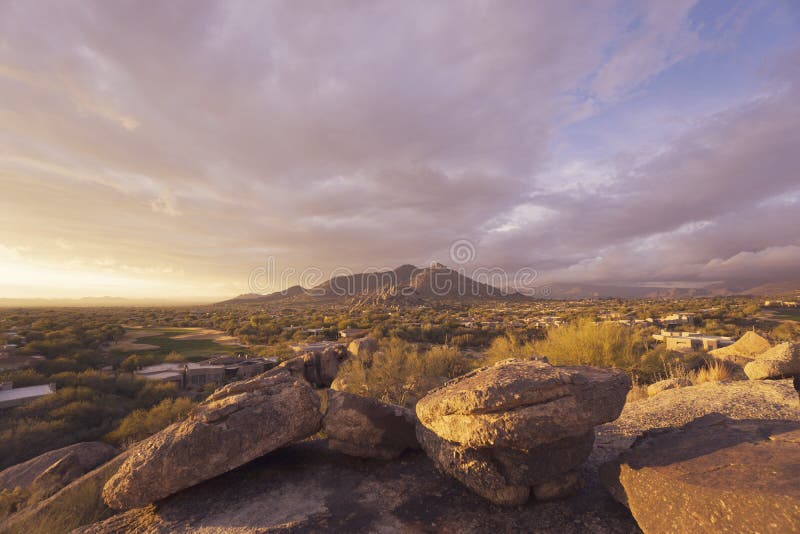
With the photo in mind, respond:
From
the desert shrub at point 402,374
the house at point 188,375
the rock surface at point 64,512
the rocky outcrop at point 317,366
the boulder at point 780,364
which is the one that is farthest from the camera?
the rocky outcrop at point 317,366

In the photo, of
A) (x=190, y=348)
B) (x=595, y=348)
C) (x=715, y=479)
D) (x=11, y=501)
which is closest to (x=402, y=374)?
(x=595, y=348)

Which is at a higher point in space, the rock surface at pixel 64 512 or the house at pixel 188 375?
the rock surface at pixel 64 512

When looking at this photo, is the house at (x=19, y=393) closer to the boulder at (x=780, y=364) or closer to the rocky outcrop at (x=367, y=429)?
the rocky outcrop at (x=367, y=429)

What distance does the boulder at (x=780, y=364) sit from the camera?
930cm

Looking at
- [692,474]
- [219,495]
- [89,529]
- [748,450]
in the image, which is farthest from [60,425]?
[748,450]

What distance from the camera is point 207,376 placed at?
17.2 metres

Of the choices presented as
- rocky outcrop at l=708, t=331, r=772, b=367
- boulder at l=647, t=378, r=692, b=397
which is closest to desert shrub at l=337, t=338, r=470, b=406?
boulder at l=647, t=378, r=692, b=397

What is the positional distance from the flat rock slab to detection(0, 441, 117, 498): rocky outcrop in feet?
11.4

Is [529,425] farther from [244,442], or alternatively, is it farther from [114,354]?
[114,354]

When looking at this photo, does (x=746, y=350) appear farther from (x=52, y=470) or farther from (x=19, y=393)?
(x=19, y=393)

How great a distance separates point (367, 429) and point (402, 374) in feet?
25.1

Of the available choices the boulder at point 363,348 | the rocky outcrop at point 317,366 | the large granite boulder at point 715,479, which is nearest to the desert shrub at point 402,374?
the boulder at point 363,348

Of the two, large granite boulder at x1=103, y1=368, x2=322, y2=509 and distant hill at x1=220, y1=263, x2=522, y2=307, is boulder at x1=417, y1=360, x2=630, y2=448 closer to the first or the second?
large granite boulder at x1=103, y1=368, x2=322, y2=509

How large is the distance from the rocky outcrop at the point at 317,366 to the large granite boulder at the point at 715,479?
47.5 feet
